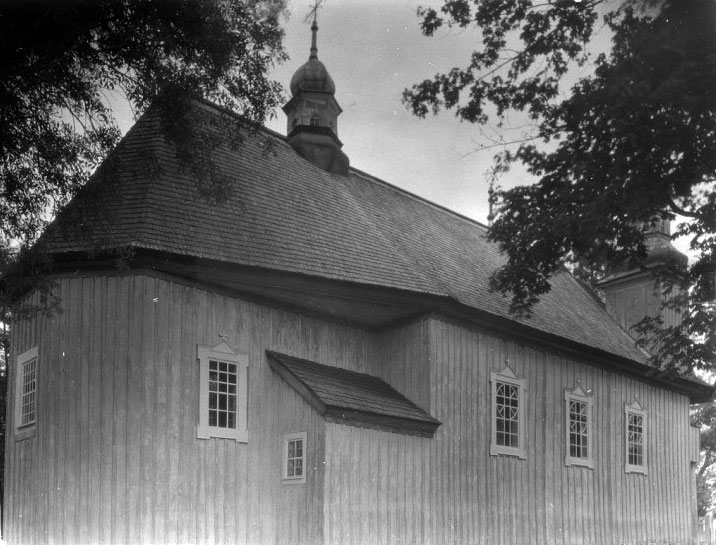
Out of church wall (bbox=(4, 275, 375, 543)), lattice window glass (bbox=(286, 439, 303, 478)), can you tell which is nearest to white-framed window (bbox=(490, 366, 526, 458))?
lattice window glass (bbox=(286, 439, 303, 478))

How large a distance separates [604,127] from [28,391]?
10540 millimetres

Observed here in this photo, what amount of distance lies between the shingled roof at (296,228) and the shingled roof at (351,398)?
1697 mm

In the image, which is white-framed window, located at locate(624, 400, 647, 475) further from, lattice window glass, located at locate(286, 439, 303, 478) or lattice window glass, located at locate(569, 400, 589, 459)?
lattice window glass, located at locate(286, 439, 303, 478)

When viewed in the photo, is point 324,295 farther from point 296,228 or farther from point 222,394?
point 222,394

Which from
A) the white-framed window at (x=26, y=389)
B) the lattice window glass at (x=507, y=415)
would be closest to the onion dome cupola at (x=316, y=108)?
the lattice window glass at (x=507, y=415)

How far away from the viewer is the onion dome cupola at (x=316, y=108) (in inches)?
881

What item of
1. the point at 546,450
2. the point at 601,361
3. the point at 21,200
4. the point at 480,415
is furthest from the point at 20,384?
the point at 601,361

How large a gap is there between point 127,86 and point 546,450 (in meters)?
12.3

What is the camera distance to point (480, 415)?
18.5 m

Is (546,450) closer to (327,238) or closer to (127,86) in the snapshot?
(327,238)

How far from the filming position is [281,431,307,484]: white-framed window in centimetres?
1510

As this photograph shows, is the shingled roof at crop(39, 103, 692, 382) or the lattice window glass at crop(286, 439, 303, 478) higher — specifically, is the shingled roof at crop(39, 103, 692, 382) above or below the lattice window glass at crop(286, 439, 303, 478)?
above

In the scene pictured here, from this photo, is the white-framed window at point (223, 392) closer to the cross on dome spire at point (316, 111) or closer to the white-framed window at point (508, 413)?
the white-framed window at point (508, 413)

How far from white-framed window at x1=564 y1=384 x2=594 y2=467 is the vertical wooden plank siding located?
288 centimetres
